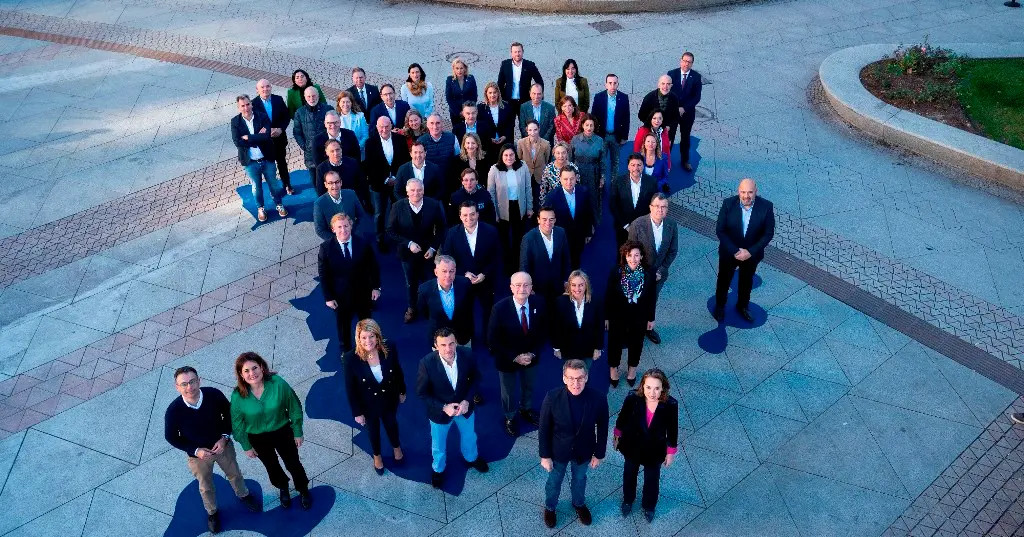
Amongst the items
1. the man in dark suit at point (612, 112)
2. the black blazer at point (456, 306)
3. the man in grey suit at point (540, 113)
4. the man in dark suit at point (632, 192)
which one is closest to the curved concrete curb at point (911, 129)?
the man in dark suit at point (612, 112)

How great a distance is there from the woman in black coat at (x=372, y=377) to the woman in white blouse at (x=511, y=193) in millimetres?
3071

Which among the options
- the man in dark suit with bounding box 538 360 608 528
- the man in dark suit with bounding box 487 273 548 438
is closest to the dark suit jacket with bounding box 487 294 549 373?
the man in dark suit with bounding box 487 273 548 438

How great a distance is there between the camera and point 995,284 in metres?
9.76

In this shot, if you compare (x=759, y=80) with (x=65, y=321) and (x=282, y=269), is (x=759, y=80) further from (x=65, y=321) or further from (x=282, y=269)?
(x=65, y=321)

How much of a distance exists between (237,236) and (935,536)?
8910 mm

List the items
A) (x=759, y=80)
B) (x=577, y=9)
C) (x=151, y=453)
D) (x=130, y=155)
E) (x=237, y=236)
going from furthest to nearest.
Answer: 1. (x=577, y=9)
2. (x=759, y=80)
3. (x=130, y=155)
4. (x=237, y=236)
5. (x=151, y=453)

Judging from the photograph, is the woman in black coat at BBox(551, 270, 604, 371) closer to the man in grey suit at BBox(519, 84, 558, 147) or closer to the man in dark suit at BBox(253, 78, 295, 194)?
the man in grey suit at BBox(519, 84, 558, 147)

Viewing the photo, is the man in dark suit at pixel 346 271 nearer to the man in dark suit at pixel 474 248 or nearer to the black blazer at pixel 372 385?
the man in dark suit at pixel 474 248

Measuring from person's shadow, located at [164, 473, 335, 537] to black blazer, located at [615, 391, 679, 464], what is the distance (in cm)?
277

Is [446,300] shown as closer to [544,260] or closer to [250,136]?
[544,260]

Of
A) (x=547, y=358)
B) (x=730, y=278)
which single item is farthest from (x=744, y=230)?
(x=547, y=358)

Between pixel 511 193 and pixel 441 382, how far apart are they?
3295 millimetres

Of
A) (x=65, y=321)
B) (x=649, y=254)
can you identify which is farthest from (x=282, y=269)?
(x=649, y=254)

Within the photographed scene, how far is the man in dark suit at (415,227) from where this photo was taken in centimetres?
838
